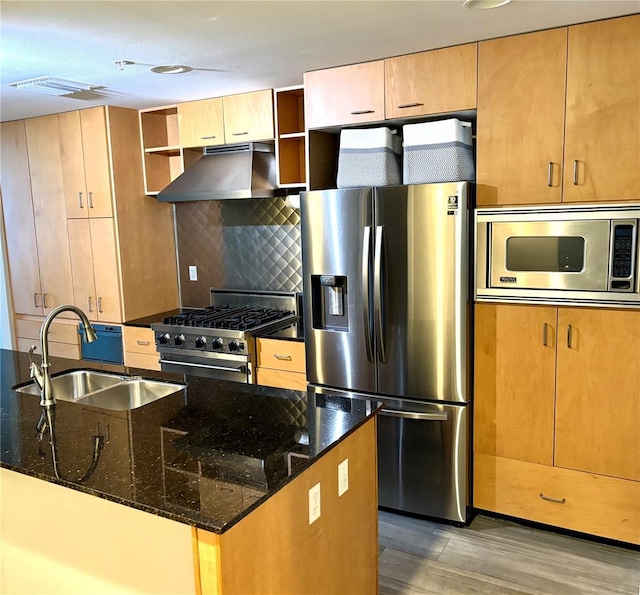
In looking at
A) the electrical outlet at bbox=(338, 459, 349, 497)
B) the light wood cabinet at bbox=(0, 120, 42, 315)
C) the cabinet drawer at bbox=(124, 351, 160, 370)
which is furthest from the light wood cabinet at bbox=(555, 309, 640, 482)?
the light wood cabinet at bbox=(0, 120, 42, 315)

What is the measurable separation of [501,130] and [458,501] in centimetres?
191

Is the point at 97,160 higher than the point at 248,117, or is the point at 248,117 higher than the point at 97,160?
the point at 248,117

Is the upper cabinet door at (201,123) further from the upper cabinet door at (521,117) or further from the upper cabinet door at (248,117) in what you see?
the upper cabinet door at (521,117)

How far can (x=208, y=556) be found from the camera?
1.42 m

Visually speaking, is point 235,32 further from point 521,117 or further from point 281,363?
point 281,363

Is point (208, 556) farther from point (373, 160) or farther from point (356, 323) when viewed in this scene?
point (373, 160)

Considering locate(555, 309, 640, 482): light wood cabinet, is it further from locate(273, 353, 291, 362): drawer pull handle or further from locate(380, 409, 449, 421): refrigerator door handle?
locate(273, 353, 291, 362): drawer pull handle

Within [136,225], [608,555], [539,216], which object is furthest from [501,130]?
[136,225]

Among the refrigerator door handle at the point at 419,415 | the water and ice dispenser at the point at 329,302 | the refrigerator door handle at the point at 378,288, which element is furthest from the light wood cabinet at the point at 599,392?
the water and ice dispenser at the point at 329,302

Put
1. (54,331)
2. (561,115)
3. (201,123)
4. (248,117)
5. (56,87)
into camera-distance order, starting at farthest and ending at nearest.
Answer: (54,331) < (201,123) < (248,117) < (56,87) < (561,115)

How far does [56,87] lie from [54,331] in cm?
198

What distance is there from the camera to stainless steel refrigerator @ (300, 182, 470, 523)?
2.85 m

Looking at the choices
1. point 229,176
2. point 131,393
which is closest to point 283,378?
point 131,393

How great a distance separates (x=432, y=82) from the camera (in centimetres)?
289
